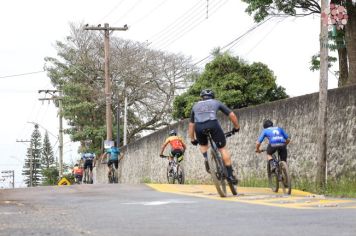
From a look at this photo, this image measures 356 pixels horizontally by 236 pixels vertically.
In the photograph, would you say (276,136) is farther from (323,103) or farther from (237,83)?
(237,83)

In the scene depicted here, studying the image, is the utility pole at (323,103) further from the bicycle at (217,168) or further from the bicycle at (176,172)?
the bicycle at (176,172)

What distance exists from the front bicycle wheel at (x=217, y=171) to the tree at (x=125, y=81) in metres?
36.5

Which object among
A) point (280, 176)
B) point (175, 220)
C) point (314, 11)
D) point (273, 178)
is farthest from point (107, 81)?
point (175, 220)

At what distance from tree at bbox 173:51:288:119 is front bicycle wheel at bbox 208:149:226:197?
2014 centimetres

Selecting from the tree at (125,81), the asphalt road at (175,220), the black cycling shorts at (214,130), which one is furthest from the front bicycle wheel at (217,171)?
the tree at (125,81)

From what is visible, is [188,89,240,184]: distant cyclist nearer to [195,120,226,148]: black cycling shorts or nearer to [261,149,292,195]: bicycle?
[195,120,226,148]: black cycling shorts

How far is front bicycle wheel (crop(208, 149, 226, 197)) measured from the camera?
35.2 feet

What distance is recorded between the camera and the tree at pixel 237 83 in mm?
31328

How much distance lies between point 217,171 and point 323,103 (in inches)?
137

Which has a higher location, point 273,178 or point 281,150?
point 281,150

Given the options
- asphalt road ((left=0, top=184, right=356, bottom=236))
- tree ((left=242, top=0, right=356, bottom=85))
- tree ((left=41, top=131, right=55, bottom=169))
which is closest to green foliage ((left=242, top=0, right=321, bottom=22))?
tree ((left=242, top=0, right=356, bottom=85))

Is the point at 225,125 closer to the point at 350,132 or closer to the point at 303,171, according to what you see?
the point at 303,171

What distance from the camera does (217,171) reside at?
35.4 feet

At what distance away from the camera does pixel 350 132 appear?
1273 cm
